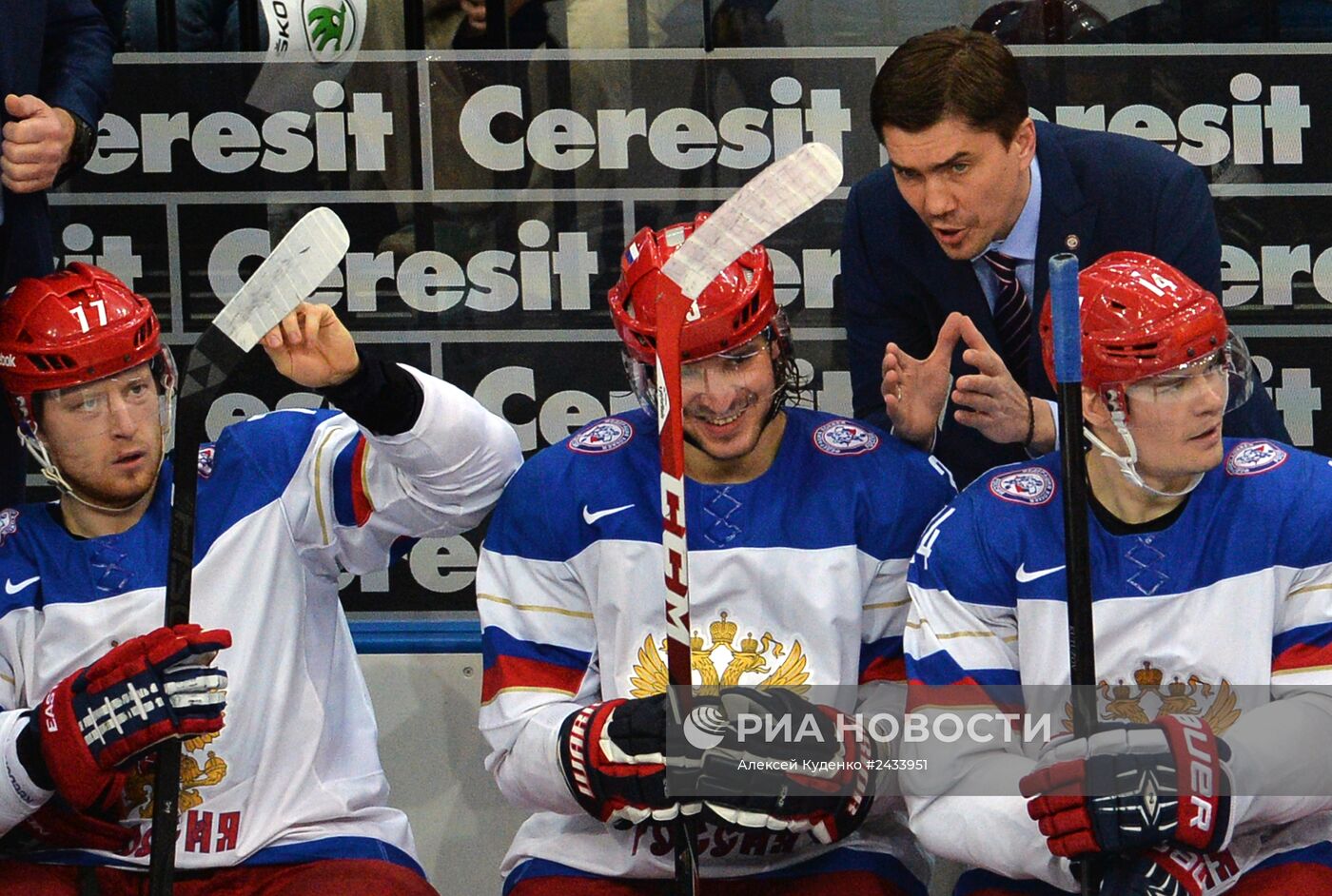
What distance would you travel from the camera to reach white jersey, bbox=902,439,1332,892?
221 cm

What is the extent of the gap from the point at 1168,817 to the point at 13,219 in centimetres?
177

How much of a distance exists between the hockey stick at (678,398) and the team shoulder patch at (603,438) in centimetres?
19

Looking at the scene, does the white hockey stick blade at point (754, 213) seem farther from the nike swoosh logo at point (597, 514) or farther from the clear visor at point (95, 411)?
the clear visor at point (95, 411)

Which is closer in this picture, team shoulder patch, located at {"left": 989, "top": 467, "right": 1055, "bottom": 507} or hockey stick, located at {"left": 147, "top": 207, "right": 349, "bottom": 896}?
hockey stick, located at {"left": 147, "top": 207, "right": 349, "bottom": 896}

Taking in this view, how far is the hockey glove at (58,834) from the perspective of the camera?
2400 millimetres

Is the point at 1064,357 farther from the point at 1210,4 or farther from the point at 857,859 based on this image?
the point at 1210,4

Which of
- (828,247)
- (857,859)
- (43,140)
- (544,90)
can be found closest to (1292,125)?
(828,247)

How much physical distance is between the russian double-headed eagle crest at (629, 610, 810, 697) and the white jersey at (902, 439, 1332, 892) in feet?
0.55

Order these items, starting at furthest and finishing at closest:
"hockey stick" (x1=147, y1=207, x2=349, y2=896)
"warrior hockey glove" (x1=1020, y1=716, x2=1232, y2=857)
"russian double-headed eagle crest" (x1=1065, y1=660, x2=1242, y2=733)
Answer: "russian double-headed eagle crest" (x1=1065, y1=660, x2=1242, y2=733) → "hockey stick" (x1=147, y1=207, x2=349, y2=896) → "warrior hockey glove" (x1=1020, y1=716, x2=1232, y2=857)

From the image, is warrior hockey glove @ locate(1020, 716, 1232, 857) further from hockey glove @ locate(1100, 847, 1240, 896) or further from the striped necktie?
the striped necktie

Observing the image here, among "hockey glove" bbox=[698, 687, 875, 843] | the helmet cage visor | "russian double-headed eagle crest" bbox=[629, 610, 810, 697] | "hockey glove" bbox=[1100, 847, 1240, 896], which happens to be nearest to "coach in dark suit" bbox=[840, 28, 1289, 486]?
the helmet cage visor

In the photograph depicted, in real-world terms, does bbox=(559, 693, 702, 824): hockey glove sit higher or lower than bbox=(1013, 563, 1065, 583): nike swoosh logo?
lower

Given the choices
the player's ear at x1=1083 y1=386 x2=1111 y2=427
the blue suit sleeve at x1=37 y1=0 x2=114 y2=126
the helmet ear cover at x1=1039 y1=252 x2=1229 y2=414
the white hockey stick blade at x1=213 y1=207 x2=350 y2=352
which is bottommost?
the player's ear at x1=1083 y1=386 x2=1111 y2=427

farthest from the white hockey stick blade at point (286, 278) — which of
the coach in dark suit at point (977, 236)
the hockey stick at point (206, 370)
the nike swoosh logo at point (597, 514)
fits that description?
the coach in dark suit at point (977, 236)
